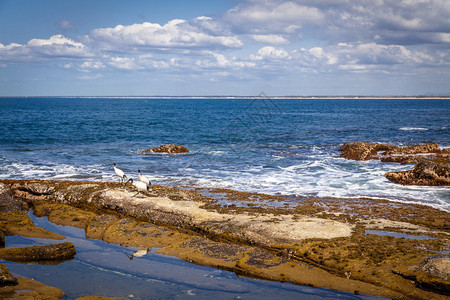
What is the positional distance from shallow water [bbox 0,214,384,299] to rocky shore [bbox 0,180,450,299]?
1.26 feet

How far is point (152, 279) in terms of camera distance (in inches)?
398

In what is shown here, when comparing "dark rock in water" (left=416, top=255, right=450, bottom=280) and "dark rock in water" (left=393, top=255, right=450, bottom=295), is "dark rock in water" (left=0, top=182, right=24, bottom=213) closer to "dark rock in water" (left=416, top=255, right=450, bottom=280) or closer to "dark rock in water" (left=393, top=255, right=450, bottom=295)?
"dark rock in water" (left=393, top=255, right=450, bottom=295)

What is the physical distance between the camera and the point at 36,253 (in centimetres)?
1130

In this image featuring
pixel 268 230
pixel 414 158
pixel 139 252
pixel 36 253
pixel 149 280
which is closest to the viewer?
pixel 149 280

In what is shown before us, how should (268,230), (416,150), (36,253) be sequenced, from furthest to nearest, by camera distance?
(416,150) → (268,230) → (36,253)

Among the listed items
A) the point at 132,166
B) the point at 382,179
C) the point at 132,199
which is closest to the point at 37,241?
the point at 132,199

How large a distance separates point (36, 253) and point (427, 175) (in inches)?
805

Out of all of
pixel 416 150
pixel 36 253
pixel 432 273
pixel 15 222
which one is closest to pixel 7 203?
pixel 15 222

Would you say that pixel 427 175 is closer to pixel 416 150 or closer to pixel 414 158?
pixel 414 158

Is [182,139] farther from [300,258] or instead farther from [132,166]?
[300,258]

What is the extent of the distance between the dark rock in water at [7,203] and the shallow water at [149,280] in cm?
511

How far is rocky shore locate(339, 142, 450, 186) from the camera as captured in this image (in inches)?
858

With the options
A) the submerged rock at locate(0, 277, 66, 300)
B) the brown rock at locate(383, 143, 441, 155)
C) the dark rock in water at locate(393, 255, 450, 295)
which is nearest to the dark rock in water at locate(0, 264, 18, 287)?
the submerged rock at locate(0, 277, 66, 300)

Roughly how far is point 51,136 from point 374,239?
1778 inches
